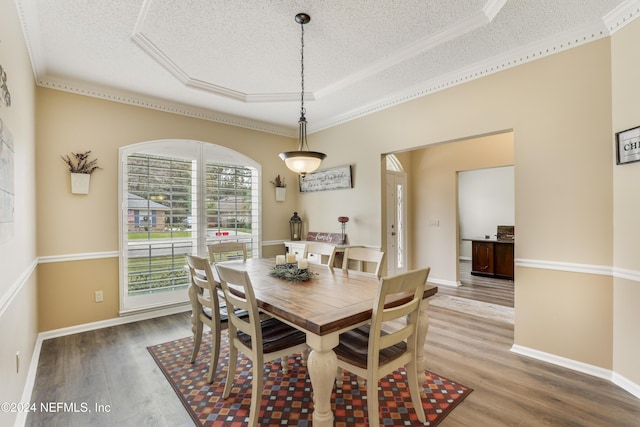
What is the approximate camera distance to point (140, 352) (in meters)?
2.82

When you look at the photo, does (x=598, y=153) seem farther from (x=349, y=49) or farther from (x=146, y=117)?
(x=146, y=117)

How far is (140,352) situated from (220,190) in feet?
7.50

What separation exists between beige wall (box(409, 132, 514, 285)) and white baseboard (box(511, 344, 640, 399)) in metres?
2.54

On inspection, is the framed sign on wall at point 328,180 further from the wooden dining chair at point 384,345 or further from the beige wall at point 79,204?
the wooden dining chair at point 384,345

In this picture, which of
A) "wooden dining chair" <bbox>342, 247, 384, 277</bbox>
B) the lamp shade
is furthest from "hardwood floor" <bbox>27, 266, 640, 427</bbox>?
the lamp shade

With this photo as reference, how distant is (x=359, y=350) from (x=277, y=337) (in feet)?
1.84

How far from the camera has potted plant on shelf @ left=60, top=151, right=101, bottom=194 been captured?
10.7ft

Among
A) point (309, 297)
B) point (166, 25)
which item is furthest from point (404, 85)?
point (309, 297)

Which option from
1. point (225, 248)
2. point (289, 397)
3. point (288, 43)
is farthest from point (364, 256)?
point (288, 43)

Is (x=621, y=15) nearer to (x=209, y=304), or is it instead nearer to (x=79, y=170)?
(x=209, y=304)

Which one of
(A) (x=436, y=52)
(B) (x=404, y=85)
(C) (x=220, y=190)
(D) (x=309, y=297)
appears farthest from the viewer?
(C) (x=220, y=190)

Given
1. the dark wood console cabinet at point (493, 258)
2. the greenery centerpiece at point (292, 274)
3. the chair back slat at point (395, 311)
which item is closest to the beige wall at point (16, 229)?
the greenery centerpiece at point (292, 274)

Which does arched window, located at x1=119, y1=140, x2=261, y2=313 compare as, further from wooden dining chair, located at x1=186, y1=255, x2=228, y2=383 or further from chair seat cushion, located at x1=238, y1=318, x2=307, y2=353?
chair seat cushion, located at x1=238, y1=318, x2=307, y2=353

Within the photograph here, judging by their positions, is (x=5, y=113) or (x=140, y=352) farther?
(x=140, y=352)
